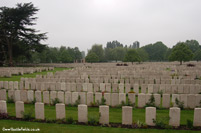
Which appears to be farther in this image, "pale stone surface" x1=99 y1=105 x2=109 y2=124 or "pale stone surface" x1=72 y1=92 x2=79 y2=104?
"pale stone surface" x1=72 y1=92 x2=79 y2=104

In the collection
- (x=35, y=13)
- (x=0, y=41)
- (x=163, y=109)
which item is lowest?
(x=163, y=109)

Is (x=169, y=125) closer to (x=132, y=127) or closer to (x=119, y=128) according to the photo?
(x=132, y=127)

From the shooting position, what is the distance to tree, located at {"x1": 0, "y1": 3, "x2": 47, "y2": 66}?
124 ft

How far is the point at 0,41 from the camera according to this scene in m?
39.9

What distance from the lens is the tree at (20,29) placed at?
37812 mm

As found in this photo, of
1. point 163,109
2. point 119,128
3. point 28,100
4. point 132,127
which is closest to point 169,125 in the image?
point 132,127

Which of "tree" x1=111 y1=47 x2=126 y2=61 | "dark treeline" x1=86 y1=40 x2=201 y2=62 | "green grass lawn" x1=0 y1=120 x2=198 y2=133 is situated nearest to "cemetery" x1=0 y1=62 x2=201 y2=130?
"green grass lawn" x1=0 y1=120 x2=198 y2=133

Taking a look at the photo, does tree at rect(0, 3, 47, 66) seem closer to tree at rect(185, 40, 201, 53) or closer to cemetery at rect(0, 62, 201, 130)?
cemetery at rect(0, 62, 201, 130)

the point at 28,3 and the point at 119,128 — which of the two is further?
the point at 28,3

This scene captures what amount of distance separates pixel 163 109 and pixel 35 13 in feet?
140

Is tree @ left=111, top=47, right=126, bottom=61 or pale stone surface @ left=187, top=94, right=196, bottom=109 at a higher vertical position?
tree @ left=111, top=47, right=126, bottom=61

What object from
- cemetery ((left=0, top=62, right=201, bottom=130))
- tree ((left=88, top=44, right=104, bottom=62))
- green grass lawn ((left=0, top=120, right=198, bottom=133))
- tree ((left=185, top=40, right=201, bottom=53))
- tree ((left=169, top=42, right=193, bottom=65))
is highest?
tree ((left=185, top=40, right=201, bottom=53))

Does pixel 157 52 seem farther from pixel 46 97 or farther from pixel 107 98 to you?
pixel 46 97

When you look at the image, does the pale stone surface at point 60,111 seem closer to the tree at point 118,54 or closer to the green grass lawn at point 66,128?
the green grass lawn at point 66,128
